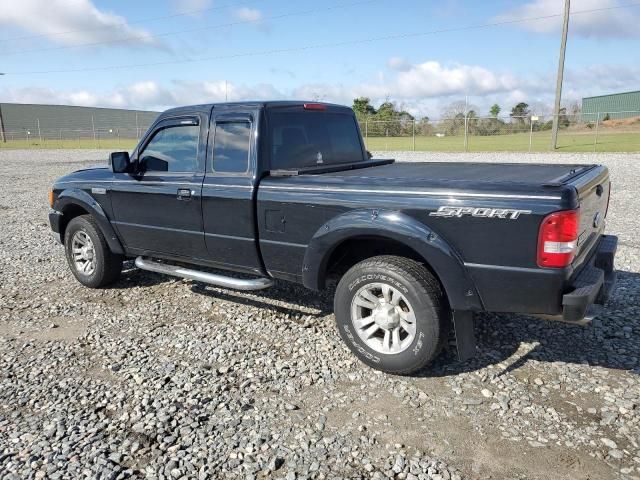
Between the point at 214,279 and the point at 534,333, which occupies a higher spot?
the point at 214,279

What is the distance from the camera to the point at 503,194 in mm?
3105

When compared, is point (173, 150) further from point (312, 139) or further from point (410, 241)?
point (410, 241)

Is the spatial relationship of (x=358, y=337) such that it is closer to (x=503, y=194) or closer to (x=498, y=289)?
(x=498, y=289)

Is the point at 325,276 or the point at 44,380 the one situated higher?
the point at 325,276

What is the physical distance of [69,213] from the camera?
19.6ft

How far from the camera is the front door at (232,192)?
4262mm

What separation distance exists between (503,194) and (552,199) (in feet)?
0.88

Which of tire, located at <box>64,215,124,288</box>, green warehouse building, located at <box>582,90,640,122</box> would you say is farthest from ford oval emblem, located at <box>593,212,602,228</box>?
green warehouse building, located at <box>582,90,640,122</box>

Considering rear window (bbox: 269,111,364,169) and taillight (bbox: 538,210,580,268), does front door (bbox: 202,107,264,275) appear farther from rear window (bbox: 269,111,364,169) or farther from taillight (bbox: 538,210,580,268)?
taillight (bbox: 538,210,580,268)

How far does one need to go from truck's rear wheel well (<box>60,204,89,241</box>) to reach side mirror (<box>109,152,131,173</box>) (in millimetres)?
1068

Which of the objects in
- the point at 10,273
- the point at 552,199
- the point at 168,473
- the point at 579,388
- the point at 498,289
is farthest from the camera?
the point at 10,273

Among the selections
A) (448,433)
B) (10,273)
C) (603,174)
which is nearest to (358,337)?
(448,433)

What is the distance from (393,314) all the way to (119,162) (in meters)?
3.09

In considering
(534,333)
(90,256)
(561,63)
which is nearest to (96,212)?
(90,256)
